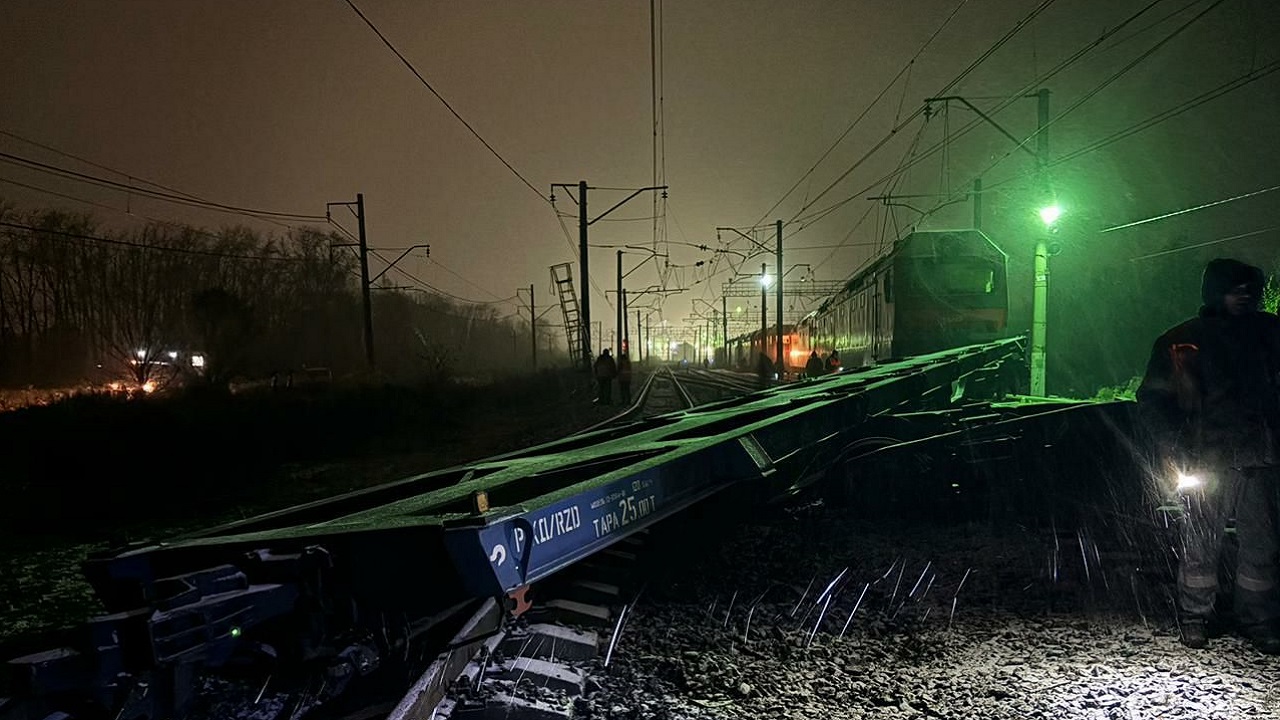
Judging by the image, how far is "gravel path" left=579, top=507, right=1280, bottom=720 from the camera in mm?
3369

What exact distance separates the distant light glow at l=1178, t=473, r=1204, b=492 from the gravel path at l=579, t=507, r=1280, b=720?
785 mm

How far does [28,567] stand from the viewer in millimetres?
6973

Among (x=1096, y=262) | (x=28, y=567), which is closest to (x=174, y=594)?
(x=28, y=567)

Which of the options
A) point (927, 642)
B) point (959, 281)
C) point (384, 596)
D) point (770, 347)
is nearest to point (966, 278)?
point (959, 281)

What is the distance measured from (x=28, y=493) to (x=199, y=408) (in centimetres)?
808

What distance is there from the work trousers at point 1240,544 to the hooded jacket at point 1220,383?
13 centimetres

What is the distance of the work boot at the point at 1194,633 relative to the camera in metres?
3.77

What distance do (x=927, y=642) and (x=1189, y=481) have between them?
1603mm

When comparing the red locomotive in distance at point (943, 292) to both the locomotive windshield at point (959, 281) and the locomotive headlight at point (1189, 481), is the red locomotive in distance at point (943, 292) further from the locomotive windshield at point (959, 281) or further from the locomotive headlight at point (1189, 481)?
the locomotive headlight at point (1189, 481)

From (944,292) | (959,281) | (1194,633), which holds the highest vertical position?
(959,281)

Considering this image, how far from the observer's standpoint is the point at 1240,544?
149 inches

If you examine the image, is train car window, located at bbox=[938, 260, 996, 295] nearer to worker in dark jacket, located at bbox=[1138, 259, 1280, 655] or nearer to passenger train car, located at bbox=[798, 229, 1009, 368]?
passenger train car, located at bbox=[798, 229, 1009, 368]

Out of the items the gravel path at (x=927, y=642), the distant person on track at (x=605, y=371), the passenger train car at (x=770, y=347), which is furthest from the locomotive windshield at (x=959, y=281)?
the passenger train car at (x=770, y=347)

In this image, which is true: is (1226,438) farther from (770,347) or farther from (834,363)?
(770,347)
